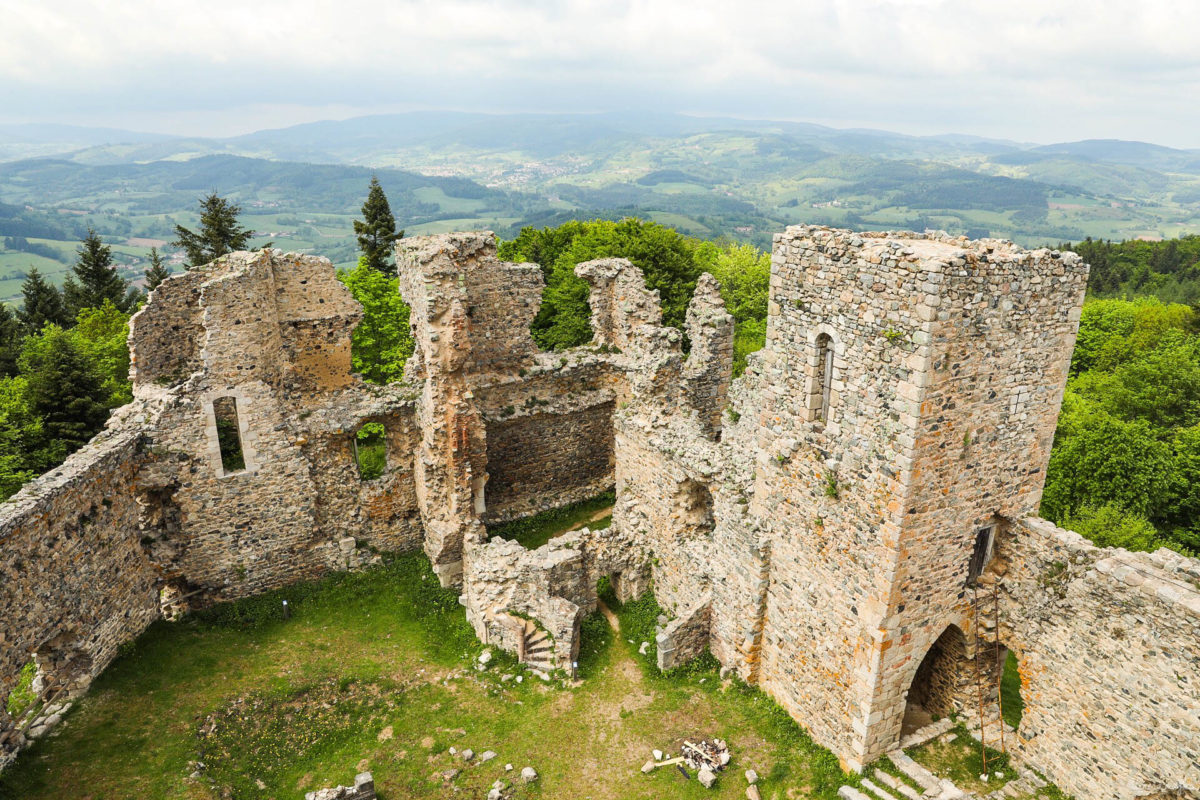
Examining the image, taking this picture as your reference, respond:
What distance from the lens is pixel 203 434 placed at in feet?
51.2

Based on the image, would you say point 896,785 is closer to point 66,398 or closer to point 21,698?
point 21,698

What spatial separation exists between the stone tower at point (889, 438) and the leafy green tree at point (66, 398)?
24.2m

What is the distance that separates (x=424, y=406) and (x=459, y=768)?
8.39 m

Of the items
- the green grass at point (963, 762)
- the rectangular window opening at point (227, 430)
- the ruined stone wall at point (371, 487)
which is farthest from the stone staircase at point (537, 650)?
the rectangular window opening at point (227, 430)

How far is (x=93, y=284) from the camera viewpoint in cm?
4272

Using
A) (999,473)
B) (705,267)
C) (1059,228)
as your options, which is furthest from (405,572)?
(1059,228)

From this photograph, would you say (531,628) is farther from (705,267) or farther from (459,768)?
(705,267)

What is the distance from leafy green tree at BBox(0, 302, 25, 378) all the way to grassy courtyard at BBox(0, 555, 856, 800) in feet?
81.5

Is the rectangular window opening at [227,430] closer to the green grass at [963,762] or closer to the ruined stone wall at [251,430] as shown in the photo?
the ruined stone wall at [251,430]

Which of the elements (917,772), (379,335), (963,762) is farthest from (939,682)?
(379,335)

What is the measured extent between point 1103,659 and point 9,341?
46765mm

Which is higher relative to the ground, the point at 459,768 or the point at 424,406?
the point at 424,406

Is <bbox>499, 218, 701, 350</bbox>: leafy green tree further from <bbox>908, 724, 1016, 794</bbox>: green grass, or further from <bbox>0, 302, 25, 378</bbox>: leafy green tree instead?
<bbox>908, 724, 1016, 794</bbox>: green grass

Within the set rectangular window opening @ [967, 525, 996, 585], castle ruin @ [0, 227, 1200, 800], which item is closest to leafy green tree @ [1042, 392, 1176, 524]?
castle ruin @ [0, 227, 1200, 800]
